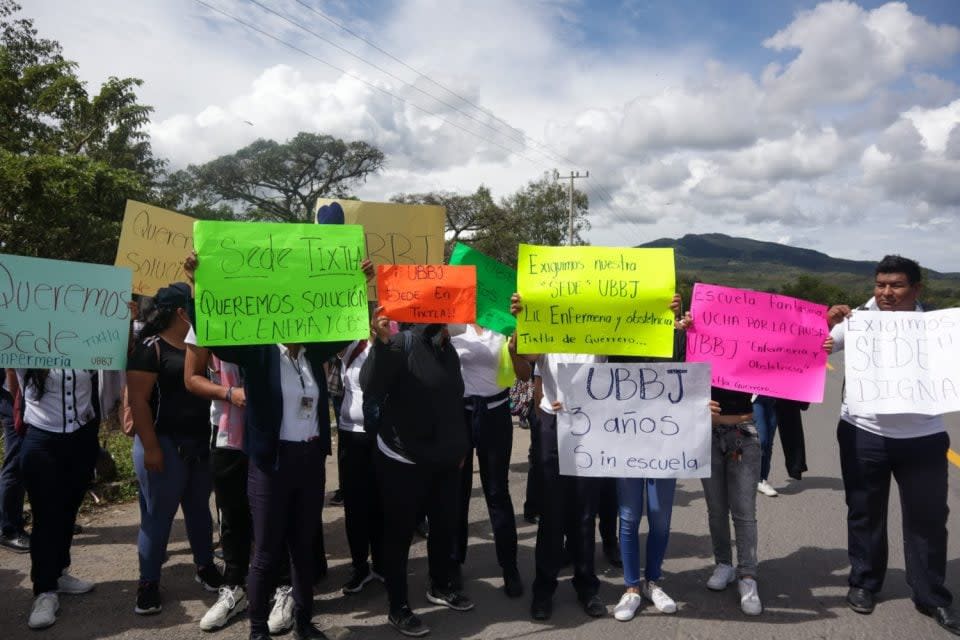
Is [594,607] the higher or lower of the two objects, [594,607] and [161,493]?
the lower

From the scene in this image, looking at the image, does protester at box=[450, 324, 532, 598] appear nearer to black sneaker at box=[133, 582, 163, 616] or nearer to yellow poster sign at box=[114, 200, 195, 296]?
black sneaker at box=[133, 582, 163, 616]

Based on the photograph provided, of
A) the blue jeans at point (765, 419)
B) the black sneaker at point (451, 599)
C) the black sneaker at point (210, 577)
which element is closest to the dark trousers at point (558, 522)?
the black sneaker at point (451, 599)

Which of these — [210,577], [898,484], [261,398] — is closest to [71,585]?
[210,577]

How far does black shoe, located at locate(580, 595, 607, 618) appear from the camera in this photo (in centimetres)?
402

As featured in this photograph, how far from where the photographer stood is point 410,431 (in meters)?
3.80

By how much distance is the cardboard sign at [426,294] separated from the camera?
12.7ft

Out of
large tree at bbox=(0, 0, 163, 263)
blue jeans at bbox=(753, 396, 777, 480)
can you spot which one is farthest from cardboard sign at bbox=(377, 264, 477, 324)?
large tree at bbox=(0, 0, 163, 263)

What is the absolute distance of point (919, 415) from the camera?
13.1 ft

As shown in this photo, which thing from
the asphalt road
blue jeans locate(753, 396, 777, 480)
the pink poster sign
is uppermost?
the pink poster sign

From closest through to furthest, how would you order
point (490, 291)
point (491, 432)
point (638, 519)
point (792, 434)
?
point (638, 519) < point (490, 291) < point (491, 432) < point (792, 434)

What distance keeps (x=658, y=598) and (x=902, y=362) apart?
1.98m

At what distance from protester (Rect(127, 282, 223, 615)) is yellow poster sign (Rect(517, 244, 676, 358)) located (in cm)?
201

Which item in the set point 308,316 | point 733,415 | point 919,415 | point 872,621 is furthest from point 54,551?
point 919,415

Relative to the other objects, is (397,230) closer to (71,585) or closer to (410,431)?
(410,431)
